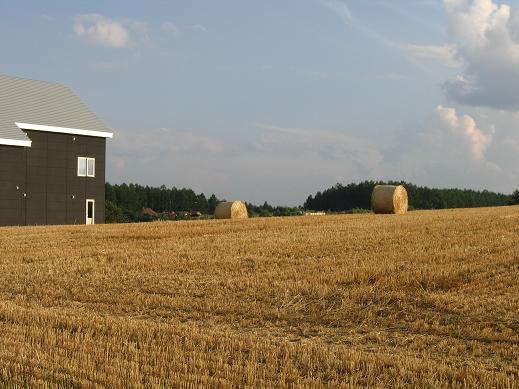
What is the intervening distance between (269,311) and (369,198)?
74.6 metres

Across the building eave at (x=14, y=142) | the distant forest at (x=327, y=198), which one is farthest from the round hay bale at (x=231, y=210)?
the distant forest at (x=327, y=198)

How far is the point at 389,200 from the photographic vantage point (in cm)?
3625

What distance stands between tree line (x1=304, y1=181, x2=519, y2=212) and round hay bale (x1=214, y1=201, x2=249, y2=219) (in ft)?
153

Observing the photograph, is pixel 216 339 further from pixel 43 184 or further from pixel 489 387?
pixel 43 184

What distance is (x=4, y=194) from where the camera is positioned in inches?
1548

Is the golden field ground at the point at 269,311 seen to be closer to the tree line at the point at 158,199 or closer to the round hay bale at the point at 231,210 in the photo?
the round hay bale at the point at 231,210

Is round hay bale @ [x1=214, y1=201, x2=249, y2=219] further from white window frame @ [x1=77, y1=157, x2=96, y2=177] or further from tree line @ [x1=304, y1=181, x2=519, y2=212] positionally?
tree line @ [x1=304, y1=181, x2=519, y2=212]

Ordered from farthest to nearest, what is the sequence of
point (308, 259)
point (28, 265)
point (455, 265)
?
point (28, 265)
point (308, 259)
point (455, 265)

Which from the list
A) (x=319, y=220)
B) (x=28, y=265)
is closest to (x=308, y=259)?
(x=28, y=265)

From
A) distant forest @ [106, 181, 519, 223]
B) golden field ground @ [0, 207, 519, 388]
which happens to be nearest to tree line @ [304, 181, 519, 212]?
distant forest @ [106, 181, 519, 223]

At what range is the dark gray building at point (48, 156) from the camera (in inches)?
1564

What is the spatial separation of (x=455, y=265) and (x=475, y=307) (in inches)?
163

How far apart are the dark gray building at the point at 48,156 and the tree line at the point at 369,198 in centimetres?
4438

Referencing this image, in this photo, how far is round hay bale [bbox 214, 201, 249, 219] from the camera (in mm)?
38594
